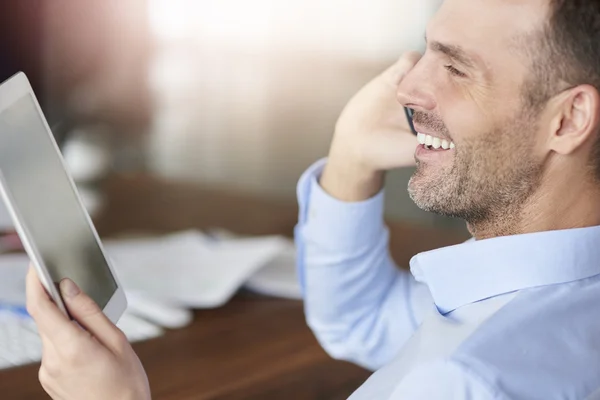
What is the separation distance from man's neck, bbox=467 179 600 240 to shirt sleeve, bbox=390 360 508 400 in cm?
17

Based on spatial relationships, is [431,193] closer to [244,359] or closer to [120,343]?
[120,343]

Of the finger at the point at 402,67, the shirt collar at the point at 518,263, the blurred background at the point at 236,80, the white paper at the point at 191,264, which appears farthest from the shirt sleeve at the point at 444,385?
the blurred background at the point at 236,80

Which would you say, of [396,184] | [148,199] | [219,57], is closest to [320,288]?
[148,199]

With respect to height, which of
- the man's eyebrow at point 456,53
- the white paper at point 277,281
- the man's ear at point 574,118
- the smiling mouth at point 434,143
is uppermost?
the man's eyebrow at point 456,53

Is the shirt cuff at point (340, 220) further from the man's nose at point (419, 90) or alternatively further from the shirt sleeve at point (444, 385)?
the shirt sleeve at point (444, 385)

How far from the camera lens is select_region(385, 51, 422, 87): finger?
1.13m

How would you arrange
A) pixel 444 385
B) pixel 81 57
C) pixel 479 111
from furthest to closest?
pixel 81 57 → pixel 479 111 → pixel 444 385

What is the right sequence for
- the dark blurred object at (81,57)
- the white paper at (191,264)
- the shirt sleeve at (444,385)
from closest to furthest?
the shirt sleeve at (444,385)
the white paper at (191,264)
the dark blurred object at (81,57)

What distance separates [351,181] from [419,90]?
31cm

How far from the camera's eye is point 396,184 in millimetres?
2926

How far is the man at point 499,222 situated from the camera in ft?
2.34

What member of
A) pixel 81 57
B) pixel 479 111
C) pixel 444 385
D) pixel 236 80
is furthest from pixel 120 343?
pixel 236 80

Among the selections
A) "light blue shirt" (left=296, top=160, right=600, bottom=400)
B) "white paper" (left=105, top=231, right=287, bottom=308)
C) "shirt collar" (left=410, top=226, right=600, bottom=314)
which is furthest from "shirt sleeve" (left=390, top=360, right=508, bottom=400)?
"white paper" (left=105, top=231, right=287, bottom=308)

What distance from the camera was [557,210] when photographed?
0.79m
